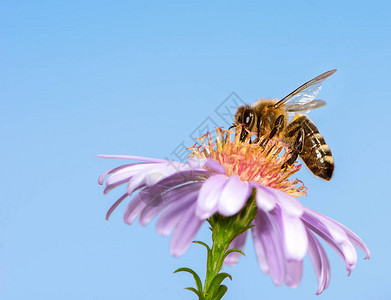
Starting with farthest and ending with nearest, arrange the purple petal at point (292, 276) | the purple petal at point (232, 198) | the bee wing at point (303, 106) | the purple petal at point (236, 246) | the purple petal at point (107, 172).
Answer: the bee wing at point (303, 106) < the purple petal at point (236, 246) < the purple petal at point (107, 172) < the purple petal at point (292, 276) < the purple petal at point (232, 198)

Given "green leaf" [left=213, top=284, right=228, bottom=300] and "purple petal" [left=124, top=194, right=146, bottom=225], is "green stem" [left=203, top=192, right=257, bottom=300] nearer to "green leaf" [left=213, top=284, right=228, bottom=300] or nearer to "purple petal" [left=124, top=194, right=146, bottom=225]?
"green leaf" [left=213, top=284, right=228, bottom=300]

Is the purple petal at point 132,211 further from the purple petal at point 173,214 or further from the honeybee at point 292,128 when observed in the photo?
the honeybee at point 292,128

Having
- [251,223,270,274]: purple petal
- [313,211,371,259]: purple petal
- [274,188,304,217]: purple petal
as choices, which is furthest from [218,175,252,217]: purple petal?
[313,211,371,259]: purple petal

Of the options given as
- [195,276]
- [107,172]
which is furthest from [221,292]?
[107,172]

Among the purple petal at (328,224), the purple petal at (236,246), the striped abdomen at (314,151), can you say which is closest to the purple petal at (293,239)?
the purple petal at (328,224)

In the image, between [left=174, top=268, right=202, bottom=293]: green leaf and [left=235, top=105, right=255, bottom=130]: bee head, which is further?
[left=235, top=105, right=255, bottom=130]: bee head
